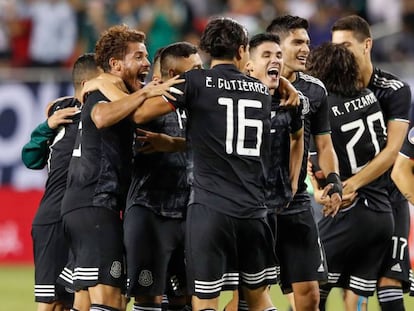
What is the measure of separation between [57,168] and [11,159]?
745 centimetres

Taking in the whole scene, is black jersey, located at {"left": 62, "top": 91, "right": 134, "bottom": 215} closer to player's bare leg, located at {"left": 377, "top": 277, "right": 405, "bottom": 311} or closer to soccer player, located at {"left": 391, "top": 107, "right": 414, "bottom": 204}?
soccer player, located at {"left": 391, "top": 107, "right": 414, "bottom": 204}

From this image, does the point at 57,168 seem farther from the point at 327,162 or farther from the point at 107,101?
the point at 327,162

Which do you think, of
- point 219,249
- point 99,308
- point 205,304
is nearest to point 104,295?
point 99,308

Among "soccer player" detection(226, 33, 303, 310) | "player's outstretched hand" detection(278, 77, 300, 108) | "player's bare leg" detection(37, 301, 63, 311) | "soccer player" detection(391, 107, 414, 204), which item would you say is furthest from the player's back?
"player's bare leg" detection(37, 301, 63, 311)

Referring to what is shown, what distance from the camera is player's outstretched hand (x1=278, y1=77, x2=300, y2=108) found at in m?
8.41

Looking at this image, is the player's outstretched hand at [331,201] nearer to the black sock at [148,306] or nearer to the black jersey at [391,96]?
the black jersey at [391,96]

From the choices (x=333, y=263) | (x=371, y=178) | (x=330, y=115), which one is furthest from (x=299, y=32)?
(x=333, y=263)

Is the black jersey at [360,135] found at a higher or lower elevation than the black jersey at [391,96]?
lower

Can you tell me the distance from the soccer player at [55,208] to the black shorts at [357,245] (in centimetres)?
216

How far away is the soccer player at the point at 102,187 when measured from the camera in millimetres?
8008

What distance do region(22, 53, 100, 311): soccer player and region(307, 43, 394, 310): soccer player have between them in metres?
1.92

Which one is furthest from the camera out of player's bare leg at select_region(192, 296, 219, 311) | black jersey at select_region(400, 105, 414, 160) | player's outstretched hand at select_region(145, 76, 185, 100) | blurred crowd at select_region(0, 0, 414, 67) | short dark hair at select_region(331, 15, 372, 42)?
blurred crowd at select_region(0, 0, 414, 67)

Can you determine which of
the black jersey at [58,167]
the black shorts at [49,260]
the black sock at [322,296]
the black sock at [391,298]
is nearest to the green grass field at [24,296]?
the black sock at [322,296]

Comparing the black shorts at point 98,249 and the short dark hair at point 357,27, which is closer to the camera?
the black shorts at point 98,249
